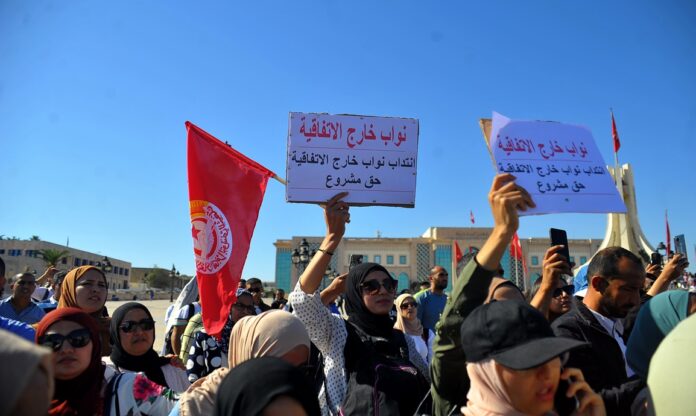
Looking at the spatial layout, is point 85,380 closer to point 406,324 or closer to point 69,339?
point 69,339

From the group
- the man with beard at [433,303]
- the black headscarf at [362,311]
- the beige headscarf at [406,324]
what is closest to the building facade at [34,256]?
the man with beard at [433,303]

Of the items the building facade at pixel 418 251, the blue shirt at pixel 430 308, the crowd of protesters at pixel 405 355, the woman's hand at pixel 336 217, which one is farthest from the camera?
the building facade at pixel 418 251

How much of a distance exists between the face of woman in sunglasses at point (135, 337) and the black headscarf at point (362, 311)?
4.07 feet

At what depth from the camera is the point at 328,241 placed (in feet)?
8.37

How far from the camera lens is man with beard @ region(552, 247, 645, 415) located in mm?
1780

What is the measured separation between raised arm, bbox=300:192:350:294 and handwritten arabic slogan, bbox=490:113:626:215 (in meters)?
0.95

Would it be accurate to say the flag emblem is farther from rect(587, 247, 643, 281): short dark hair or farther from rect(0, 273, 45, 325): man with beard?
rect(587, 247, 643, 281): short dark hair

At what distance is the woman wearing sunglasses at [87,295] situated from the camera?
346 cm

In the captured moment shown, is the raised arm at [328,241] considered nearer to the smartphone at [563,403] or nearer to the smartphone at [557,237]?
the smartphone at [557,237]

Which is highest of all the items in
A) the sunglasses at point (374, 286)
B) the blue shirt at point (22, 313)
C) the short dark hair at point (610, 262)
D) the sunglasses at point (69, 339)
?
the short dark hair at point (610, 262)

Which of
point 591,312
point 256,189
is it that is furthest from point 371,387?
point 256,189

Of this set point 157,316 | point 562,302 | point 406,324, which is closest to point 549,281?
point 562,302

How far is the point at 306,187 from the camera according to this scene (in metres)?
2.89

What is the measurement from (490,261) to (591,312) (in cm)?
87
